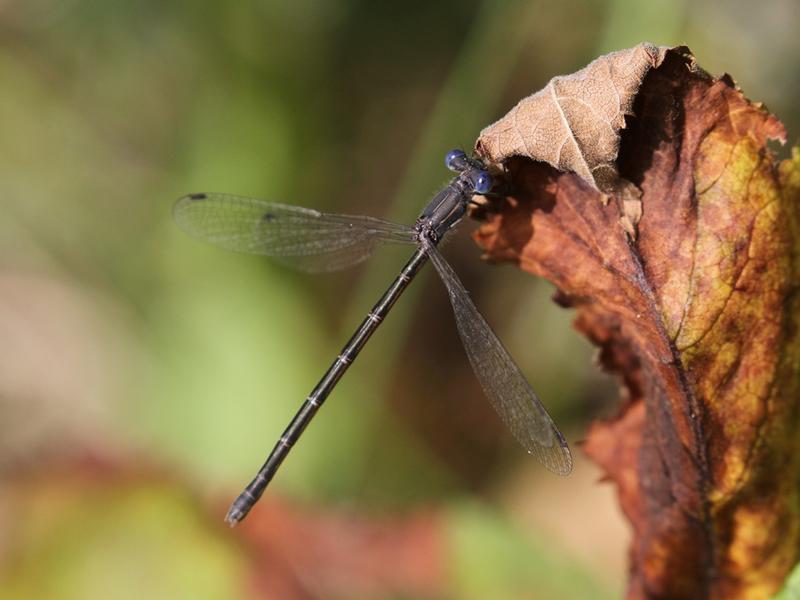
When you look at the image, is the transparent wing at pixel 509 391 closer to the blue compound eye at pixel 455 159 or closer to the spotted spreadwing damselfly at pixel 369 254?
the spotted spreadwing damselfly at pixel 369 254

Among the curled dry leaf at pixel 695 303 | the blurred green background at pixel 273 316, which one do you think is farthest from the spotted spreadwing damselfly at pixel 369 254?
the curled dry leaf at pixel 695 303

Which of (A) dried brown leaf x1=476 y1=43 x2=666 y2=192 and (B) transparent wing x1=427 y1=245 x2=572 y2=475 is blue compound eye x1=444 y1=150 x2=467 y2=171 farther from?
(A) dried brown leaf x1=476 y1=43 x2=666 y2=192

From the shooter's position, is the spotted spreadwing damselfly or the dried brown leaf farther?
the spotted spreadwing damselfly

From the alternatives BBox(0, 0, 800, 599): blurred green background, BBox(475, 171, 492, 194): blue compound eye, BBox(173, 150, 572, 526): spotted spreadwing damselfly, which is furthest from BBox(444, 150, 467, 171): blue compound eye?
BBox(0, 0, 800, 599): blurred green background

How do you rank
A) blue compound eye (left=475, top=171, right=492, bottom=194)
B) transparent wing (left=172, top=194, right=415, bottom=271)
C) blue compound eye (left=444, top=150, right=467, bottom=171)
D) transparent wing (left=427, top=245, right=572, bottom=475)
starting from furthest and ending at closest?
transparent wing (left=172, top=194, right=415, bottom=271)
blue compound eye (left=444, top=150, right=467, bottom=171)
transparent wing (left=427, top=245, right=572, bottom=475)
blue compound eye (left=475, top=171, right=492, bottom=194)

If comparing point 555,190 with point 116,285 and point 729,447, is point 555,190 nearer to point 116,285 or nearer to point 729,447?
point 729,447

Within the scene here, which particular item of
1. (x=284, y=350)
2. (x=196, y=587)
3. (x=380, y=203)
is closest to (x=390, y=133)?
(x=380, y=203)

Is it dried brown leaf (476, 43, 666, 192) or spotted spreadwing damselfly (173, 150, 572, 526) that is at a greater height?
dried brown leaf (476, 43, 666, 192)
